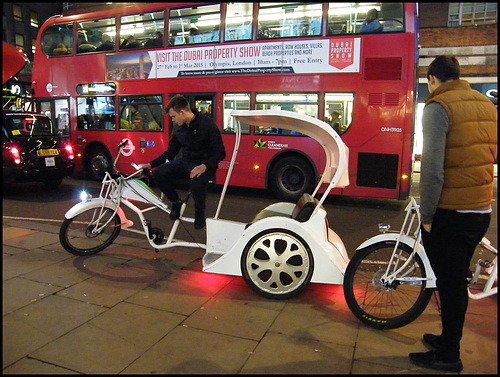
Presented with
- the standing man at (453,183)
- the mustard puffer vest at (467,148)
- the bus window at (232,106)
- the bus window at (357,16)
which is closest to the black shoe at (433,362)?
the standing man at (453,183)

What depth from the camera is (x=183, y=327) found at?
3225 millimetres

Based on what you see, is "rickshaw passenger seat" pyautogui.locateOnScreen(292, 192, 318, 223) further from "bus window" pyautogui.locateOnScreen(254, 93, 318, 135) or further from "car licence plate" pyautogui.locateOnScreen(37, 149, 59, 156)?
"car licence plate" pyautogui.locateOnScreen(37, 149, 59, 156)

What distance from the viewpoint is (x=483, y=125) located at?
2.54 meters

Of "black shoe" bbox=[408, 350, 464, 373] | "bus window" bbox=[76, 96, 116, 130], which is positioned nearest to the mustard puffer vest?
"black shoe" bbox=[408, 350, 464, 373]

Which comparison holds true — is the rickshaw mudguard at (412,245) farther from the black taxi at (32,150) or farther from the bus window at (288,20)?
the black taxi at (32,150)

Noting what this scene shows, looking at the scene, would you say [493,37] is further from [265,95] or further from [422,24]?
[265,95]

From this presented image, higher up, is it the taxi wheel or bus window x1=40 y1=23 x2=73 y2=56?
bus window x1=40 y1=23 x2=73 y2=56

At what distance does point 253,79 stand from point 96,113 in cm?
499

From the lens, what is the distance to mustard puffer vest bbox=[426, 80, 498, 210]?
2533 mm

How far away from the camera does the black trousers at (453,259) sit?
102 inches

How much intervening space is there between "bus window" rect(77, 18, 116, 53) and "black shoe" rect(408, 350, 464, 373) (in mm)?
10482

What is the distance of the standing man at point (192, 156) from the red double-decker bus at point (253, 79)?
4588 millimetres

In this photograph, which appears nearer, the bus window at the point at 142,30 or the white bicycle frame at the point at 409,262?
the white bicycle frame at the point at 409,262

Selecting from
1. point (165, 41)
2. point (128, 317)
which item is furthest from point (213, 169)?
point (165, 41)
